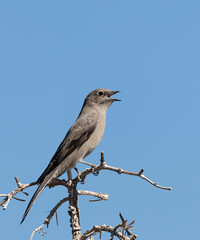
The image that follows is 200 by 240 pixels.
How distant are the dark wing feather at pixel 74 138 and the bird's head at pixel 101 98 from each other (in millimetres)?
840

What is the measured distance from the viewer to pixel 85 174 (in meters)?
7.68

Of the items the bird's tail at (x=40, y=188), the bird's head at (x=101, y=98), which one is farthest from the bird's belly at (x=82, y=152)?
the bird's head at (x=101, y=98)

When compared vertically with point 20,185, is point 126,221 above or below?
below

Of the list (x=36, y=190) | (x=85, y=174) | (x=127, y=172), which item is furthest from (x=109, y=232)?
(x=36, y=190)

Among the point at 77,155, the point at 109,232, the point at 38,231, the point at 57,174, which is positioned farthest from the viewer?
the point at 77,155

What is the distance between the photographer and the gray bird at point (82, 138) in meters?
9.14

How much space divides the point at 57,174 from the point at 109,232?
3247mm

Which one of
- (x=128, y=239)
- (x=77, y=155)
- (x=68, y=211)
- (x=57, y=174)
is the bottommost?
(x=128, y=239)

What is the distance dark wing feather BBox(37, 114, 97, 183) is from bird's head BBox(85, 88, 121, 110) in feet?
2.76

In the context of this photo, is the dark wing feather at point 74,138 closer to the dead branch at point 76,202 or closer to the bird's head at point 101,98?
the bird's head at point 101,98

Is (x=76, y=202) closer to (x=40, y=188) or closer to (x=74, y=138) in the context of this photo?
(x=40, y=188)

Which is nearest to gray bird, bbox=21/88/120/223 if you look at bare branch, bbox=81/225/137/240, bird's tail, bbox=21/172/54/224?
bird's tail, bbox=21/172/54/224

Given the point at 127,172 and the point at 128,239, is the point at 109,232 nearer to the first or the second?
the point at 128,239

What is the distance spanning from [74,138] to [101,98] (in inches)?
81.3
